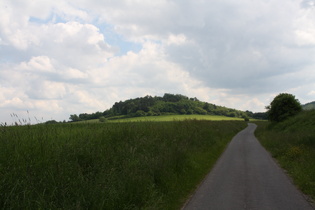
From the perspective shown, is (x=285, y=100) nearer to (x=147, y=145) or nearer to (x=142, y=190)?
(x=147, y=145)

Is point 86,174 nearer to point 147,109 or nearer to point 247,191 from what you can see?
point 247,191

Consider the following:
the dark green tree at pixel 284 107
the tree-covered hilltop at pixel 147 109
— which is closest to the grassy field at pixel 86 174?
the dark green tree at pixel 284 107

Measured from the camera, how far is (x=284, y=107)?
35.6 m

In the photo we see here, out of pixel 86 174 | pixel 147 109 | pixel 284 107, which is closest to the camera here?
pixel 86 174

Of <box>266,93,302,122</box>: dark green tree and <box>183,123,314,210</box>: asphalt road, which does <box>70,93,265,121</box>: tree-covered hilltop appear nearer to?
<box>266,93,302,122</box>: dark green tree

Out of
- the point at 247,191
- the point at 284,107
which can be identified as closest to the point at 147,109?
the point at 284,107

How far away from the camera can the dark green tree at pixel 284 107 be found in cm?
3478

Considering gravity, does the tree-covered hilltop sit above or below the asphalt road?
above

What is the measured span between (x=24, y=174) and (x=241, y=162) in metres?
11.5

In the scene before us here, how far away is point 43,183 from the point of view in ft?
17.8

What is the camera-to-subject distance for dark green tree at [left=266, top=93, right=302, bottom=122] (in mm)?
34781

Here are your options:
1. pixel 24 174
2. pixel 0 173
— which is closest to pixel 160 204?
pixel 24 174

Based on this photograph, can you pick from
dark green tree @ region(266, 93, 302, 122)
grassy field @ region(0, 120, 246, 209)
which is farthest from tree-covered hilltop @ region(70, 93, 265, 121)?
grassy field @ region(0, 120, 246, 209)

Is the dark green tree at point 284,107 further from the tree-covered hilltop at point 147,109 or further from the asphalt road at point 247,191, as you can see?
the tree-covered hilltop at point 147,109
